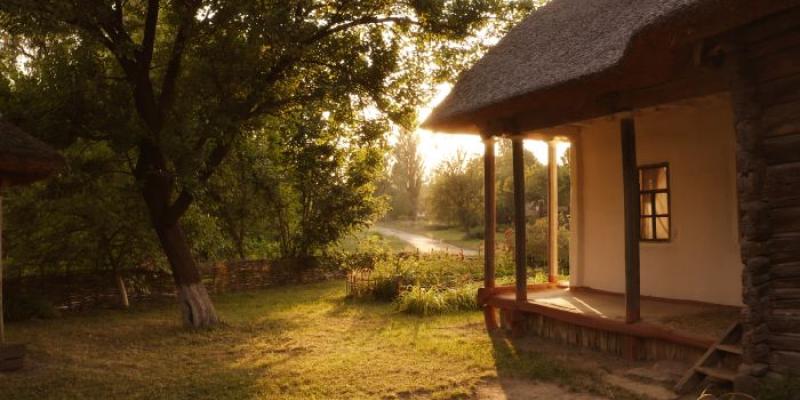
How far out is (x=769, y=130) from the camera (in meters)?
5.80

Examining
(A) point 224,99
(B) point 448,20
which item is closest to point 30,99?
(A) point 224,99

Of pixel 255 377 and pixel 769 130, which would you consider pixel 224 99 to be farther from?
pixel 769 130

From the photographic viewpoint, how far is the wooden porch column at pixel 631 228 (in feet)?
25.0

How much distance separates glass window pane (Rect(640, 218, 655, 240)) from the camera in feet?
32.1

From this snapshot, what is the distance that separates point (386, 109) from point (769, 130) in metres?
7.60

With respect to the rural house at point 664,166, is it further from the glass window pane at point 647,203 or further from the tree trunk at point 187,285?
the tree trunk at point 187,285

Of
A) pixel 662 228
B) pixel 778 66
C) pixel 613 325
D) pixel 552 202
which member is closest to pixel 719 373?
pixel 613 325

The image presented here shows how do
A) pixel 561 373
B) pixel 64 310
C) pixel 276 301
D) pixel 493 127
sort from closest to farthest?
1. pixel 561 373
2. pixel 493 127
3. pixel 64 310
4. pixel 276 301

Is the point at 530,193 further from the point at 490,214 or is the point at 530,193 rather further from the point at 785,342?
the point at 785,342

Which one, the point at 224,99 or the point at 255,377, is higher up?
the point at 224,99

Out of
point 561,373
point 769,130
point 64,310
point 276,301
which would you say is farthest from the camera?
point 276,301

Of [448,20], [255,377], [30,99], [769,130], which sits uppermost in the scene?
[448,20]

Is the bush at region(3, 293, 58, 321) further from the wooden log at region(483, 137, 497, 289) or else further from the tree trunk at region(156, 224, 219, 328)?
the wooden log at region(483, 137, 497, 289)

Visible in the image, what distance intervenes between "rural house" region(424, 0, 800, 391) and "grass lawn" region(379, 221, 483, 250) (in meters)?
21.8
